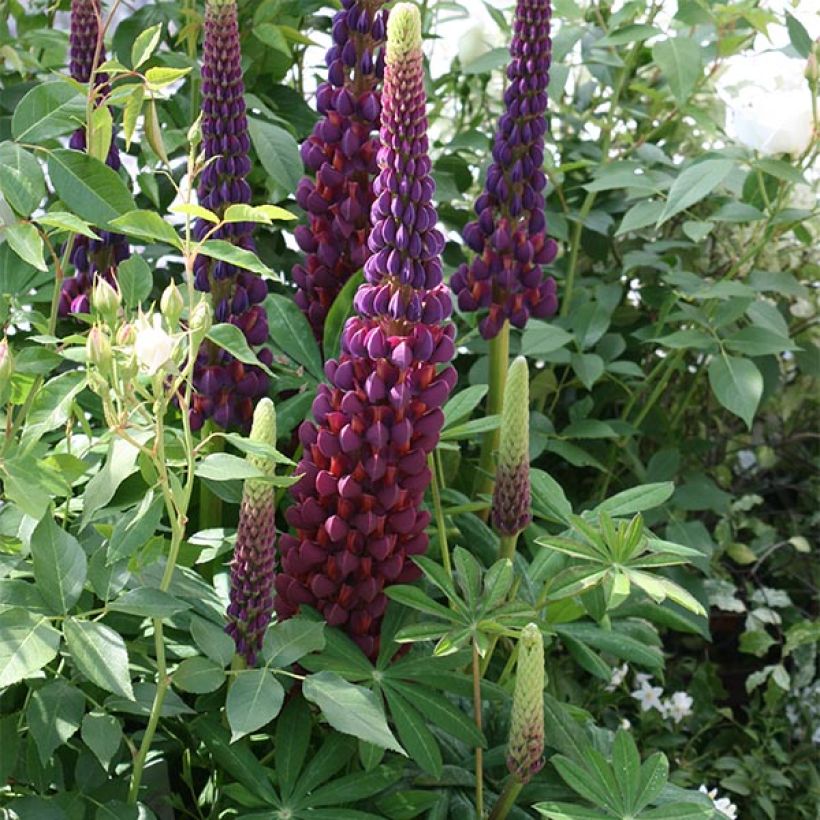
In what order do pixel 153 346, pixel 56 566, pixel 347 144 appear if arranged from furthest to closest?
pixel 347 144, pixel 56 566, pixel 153 346

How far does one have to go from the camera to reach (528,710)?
1053 mm

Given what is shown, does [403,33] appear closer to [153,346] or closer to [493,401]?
[153,346]

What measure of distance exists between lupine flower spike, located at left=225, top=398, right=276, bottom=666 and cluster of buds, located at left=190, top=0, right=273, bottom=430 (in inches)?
8.7

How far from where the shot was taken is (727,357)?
1709 mm

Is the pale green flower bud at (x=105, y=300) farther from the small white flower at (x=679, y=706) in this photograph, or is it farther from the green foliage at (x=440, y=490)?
the small white flower at (x=679, y=706)

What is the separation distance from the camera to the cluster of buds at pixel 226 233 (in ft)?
3.81

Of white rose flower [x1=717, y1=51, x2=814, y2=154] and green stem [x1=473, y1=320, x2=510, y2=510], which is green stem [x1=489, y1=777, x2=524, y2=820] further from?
white rose flower [x1=717, y1=51, x2=814, y2=154]

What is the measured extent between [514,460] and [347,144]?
0.35 m

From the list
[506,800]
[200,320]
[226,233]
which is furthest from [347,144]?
[506,800]

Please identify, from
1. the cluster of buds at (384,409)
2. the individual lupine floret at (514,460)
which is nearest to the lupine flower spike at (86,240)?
the cluster of buds at (384,409)

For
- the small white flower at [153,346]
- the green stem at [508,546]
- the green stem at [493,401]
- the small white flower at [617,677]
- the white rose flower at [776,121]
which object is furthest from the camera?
the small white flower at [617,677]

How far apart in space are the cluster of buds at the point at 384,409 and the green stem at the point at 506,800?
177mm

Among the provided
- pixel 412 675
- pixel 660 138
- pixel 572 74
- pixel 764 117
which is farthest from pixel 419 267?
pixel 572 74

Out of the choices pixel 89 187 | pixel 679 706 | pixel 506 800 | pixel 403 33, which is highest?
pixel 403 33
